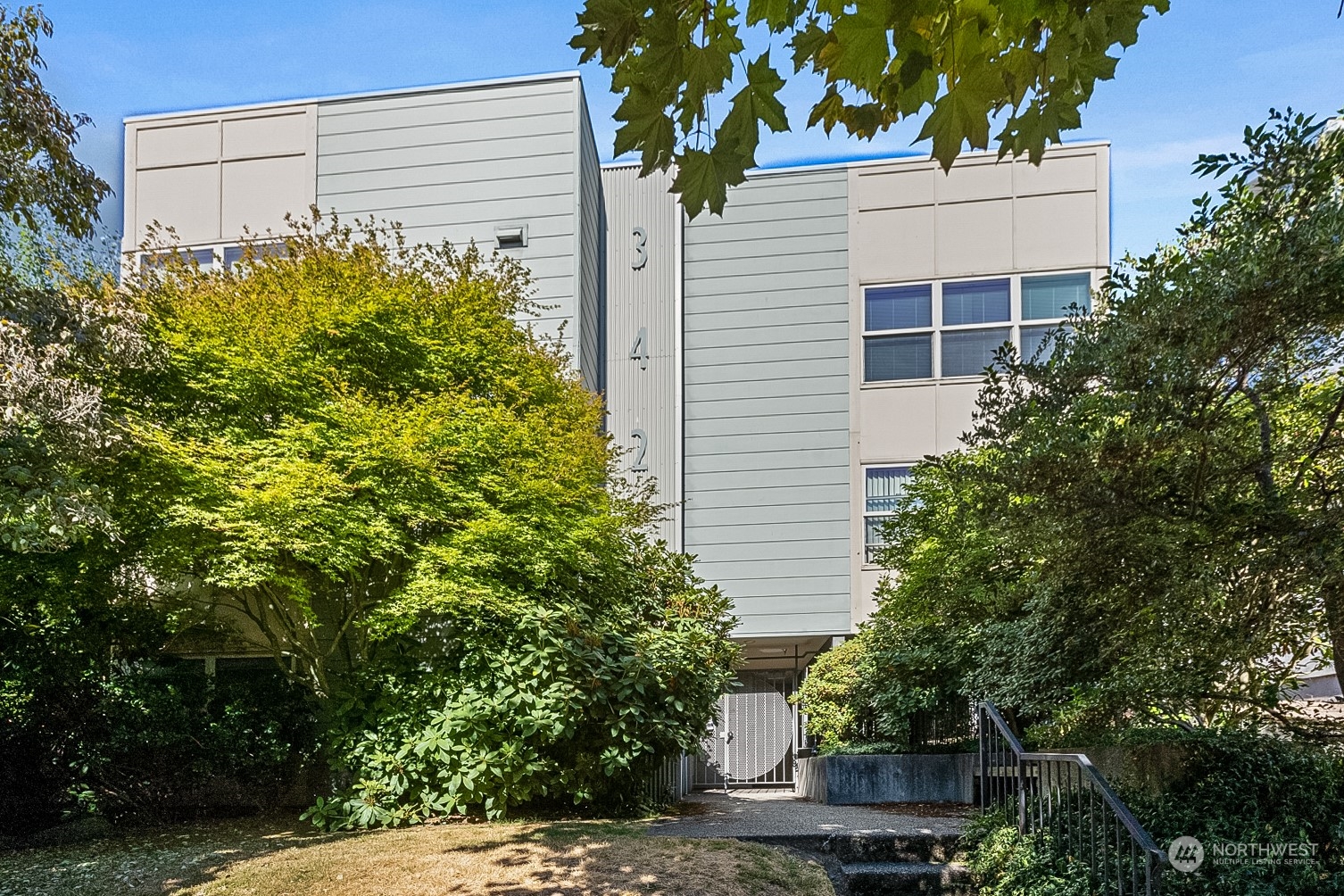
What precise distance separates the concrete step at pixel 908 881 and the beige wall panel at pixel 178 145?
1490 centimetres

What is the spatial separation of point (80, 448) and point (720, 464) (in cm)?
1020

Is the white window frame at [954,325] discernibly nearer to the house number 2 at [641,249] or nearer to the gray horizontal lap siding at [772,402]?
the gray horizontal lap siding at [772,402]

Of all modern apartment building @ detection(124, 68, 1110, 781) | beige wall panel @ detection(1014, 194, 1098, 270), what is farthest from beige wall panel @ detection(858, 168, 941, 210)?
beige wall panel @ detection(1014, 194, 1098, 270)

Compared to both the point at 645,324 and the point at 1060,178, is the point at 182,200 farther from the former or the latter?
the point at 1060,178

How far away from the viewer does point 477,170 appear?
51.8ft

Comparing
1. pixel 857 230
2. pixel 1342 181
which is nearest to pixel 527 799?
pixel 1342 181

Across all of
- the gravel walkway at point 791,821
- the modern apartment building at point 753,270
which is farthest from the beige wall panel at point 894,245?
the gravel walkway at point 791,821

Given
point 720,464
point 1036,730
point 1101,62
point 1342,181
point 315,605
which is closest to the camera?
point 1101,62

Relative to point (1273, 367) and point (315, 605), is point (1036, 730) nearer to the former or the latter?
point (1273, 367)

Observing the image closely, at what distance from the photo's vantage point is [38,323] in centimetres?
786

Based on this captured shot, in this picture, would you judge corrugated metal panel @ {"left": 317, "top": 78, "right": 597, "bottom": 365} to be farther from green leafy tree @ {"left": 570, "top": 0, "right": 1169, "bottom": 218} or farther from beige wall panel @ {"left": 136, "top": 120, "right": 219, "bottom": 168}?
green leafy tree @ {"left": 570, "top": 0, "right": 1169, "bottom": 218}

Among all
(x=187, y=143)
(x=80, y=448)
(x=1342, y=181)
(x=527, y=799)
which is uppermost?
(x=187, y=143)

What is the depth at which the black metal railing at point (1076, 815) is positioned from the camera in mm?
5699

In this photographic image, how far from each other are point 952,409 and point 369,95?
1067 centimetres
